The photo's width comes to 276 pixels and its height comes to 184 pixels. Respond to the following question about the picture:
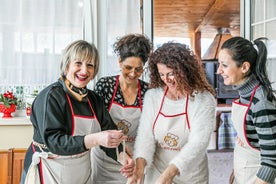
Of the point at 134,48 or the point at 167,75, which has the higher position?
the point at 134,48

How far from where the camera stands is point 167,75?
4.24 ft

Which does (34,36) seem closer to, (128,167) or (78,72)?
(78,72)

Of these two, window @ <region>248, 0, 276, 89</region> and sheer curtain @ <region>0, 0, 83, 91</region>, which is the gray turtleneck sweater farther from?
sheer curtain @ <region>0, 0, 83, 91</region>

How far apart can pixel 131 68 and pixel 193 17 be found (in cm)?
401

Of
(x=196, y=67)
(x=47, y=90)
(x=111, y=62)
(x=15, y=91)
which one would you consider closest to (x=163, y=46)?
(x=196, y=67)

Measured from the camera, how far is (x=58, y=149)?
1.11 meters

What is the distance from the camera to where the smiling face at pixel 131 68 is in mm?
1431

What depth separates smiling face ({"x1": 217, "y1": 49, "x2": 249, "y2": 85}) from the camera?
1193mm

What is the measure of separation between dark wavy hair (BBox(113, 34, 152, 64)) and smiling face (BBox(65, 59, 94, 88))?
0.26 meters

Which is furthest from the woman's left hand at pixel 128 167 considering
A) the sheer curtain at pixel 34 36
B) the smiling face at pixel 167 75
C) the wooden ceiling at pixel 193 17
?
the wooden ceiling at pixel 193 17

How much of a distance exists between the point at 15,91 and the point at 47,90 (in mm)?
871

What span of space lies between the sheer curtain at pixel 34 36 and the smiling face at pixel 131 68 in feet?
2.20

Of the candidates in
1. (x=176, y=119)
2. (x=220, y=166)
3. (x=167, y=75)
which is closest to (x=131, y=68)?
(x=167, y=75)

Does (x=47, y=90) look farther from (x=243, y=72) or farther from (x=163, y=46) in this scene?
(x=243, y=72)
